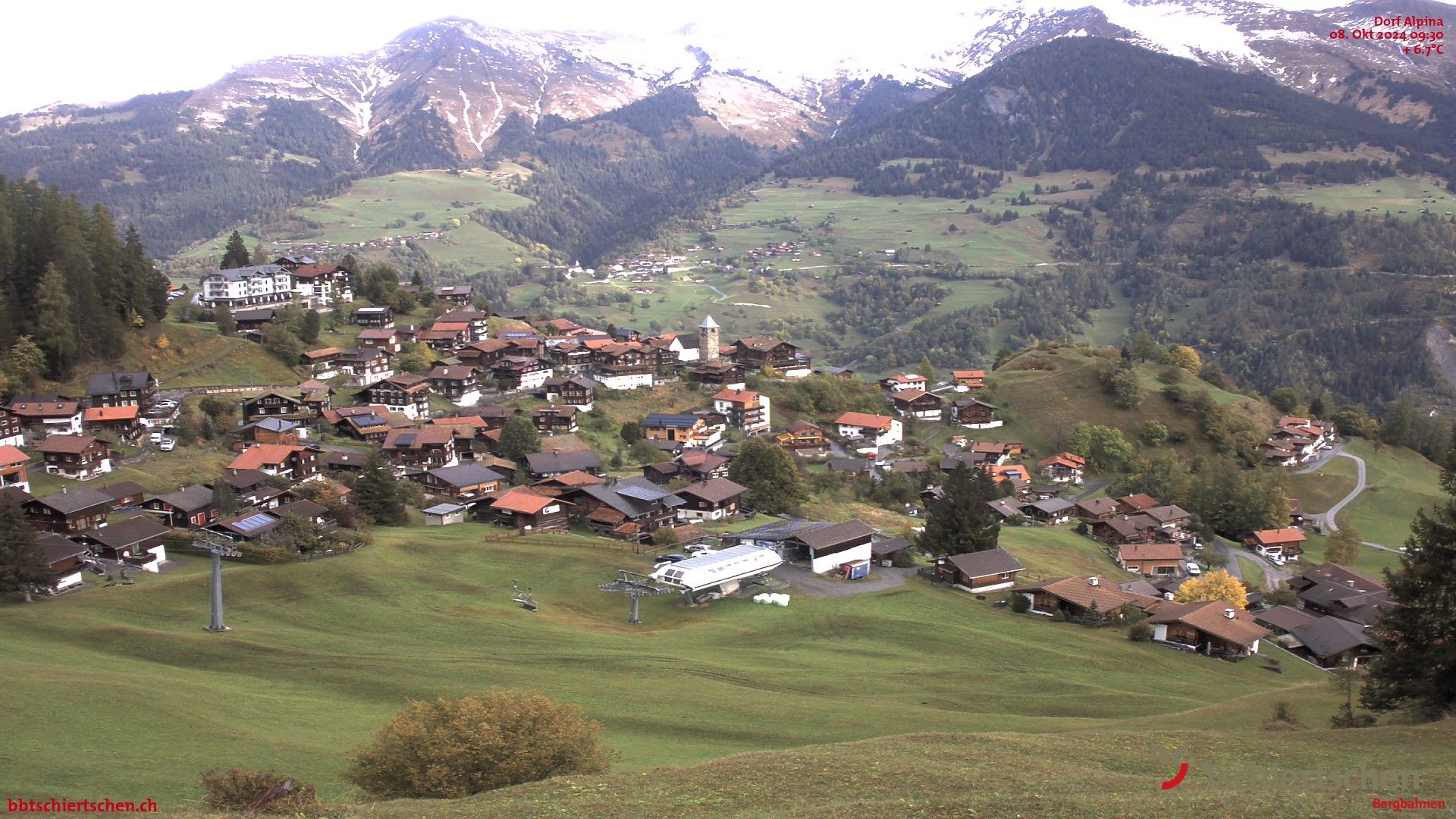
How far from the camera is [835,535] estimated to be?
46938 mm

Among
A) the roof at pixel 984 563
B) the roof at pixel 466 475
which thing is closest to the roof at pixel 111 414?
the roof at pixel 466 475

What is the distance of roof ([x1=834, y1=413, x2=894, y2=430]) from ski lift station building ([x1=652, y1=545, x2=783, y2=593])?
136ft

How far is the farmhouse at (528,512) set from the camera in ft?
165

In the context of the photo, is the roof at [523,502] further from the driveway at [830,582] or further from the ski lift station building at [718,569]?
the driveway at [830,582]

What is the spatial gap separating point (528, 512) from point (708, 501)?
10200 millimetres

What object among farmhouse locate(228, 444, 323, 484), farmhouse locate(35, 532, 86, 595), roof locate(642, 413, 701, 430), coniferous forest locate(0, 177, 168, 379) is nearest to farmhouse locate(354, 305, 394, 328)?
coniferous forest locate(0, 177, 168, 379)

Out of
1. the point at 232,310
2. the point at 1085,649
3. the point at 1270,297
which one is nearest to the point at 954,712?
the point at 1085,649

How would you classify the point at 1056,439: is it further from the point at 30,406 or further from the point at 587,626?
the point at 30,406

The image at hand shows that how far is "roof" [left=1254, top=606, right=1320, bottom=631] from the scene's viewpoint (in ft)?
141

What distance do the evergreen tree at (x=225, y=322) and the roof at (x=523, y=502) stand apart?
121ft

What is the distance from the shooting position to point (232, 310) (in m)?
83.4

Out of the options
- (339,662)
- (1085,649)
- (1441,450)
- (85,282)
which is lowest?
(1441,450)

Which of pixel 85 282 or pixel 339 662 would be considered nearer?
pixel 339 662

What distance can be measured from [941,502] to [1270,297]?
5410 inches
